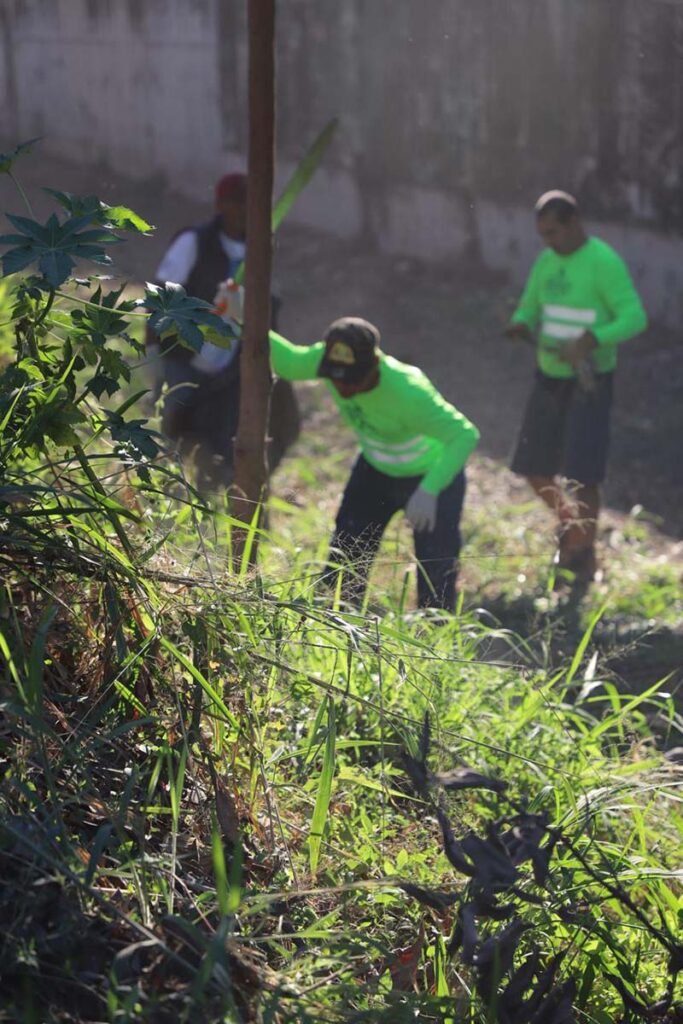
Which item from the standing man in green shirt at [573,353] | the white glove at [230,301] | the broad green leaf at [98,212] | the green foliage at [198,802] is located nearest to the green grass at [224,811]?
the green foliage at [198,802]

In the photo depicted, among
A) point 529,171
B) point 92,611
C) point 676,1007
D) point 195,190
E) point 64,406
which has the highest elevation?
point 64,406

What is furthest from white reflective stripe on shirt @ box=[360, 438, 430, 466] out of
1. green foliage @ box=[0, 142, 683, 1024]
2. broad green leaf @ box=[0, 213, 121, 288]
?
broad green leaf @ box=[0, 213, 121, 288]

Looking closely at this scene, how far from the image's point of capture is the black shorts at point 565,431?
6.30 metres

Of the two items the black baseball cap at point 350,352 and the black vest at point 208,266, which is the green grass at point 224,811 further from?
the black vest at point 208,266

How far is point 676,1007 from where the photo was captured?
7.89 ft

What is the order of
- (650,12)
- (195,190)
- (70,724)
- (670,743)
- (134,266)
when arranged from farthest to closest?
(195,190), (134,266), (650,12), (670,743), (70,724)

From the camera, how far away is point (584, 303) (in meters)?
6.23

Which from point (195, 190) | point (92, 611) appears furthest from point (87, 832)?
point (195, 190)

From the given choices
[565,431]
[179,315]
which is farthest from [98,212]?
[565,431]

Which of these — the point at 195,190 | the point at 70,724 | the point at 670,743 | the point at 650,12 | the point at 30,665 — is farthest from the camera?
the point at 195,190

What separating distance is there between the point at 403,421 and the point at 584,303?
1823mm

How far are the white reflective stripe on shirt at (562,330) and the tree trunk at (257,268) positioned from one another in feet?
9.83

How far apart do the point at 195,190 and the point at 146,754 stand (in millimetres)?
12639

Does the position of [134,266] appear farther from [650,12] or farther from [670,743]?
[670,743]
